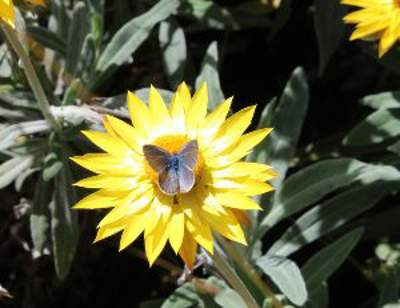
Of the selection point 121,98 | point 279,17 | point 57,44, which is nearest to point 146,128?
point 121,98

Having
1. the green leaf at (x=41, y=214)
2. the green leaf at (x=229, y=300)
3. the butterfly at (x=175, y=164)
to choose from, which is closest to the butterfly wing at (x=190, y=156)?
the butterfly at (x=175, y=164)

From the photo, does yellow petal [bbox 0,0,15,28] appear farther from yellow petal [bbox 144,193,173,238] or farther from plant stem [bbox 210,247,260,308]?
plant stem [bbox 210,247,260,308]

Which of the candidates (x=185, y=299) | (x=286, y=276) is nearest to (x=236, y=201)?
(x=286, y=276)

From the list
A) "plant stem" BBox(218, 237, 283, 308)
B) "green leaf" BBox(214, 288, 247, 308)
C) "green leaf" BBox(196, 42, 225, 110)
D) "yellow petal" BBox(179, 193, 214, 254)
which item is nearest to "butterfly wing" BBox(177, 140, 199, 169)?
"yellow petal" BBox(179, 193, 214, 254)

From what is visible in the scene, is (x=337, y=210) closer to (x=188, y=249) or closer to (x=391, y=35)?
(x=391, y=35)

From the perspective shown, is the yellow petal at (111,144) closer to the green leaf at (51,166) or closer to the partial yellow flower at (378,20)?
the green leaf at (51,166)

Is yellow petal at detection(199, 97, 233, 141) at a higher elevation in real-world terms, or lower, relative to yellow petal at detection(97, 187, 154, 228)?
higher
